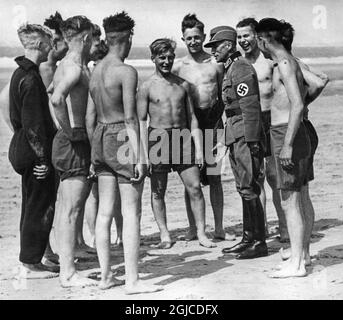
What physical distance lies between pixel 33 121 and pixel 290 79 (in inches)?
84.1

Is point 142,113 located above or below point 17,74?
below

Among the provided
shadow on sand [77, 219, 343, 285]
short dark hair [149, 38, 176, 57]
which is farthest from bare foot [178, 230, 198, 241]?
short dark hair [149, 38, 176, 57]

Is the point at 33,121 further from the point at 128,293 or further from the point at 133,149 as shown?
the point at 128,293

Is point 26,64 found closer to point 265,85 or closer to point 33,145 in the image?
point 33,145

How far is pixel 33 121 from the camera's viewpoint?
6.64 m

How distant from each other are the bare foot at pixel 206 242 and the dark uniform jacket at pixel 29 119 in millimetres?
2004

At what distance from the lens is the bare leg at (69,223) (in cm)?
634

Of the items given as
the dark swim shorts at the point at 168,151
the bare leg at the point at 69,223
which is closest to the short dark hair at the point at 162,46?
the dark swim shorts at the point at 168,151

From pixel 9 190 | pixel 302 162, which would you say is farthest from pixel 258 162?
pixel 9 190

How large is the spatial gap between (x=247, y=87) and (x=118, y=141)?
5.61 ft

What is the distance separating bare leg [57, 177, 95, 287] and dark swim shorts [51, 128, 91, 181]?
7 cm

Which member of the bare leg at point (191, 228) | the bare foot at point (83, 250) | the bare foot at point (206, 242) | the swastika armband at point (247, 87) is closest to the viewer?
the swastika armband at point (247, 87)

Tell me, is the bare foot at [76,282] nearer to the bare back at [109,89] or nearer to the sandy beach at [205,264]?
the sandy beach at [205,264]

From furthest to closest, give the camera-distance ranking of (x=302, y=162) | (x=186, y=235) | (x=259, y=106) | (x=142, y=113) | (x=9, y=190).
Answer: (x=9, y=190) → (x=186, y=235) → (x=142, y=113) → (x=259, y=106) → (x=302, y=162)
